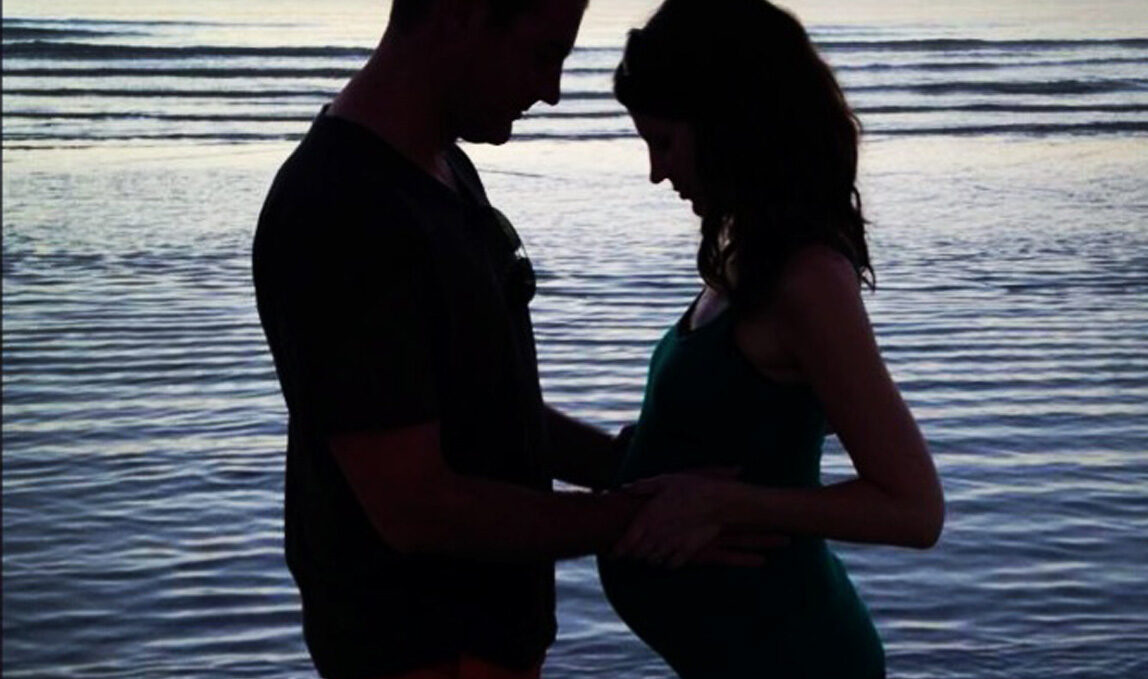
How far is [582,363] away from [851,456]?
6107mm

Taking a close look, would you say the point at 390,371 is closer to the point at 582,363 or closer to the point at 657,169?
the point at 657,169

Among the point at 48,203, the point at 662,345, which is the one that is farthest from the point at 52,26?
the point at 662,345

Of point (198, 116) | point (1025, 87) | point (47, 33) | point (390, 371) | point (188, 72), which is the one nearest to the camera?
point (390, 371)

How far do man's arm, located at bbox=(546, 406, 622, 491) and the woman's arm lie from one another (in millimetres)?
461

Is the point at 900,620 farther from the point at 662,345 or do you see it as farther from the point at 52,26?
the point at 52,26

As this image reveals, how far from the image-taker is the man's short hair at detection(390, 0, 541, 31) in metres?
2.73

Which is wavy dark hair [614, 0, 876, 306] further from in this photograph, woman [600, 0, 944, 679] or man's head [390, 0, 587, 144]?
man's head [390, 0, 587, 144]

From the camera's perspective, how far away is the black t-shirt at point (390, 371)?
252 centimetres

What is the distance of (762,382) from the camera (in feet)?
8.86

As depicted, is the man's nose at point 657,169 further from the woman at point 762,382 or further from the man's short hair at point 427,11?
the man's short hair at point 427,11

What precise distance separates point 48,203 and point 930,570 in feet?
28.9

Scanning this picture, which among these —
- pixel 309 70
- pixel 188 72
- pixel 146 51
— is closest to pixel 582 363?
pixel 309 70

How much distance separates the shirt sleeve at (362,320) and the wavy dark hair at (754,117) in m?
0.44

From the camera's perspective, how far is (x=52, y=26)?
96.9 ft
